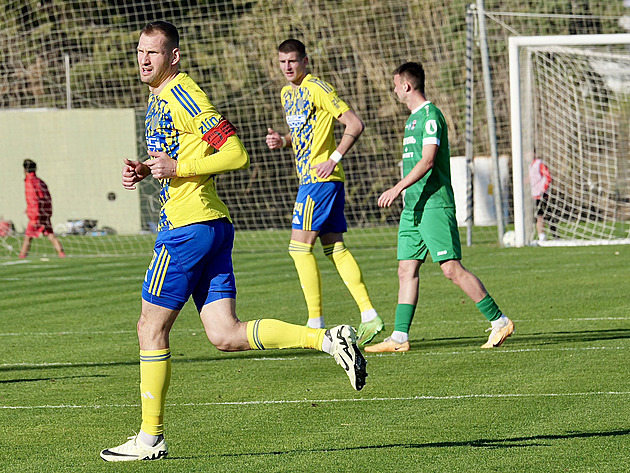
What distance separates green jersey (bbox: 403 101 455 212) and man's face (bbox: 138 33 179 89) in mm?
3404

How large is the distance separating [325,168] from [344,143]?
438mm

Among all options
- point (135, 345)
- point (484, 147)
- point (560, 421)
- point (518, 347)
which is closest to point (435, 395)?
point (560, 421)

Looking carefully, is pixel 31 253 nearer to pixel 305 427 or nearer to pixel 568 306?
pixel 568 306

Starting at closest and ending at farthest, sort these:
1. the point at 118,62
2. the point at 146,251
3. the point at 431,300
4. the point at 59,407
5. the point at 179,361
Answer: the point at 59,407 < the point at 179,361 < the point at 431,300 < the point at 146,251 < the point at 118,62

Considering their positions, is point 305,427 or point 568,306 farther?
point 568,306

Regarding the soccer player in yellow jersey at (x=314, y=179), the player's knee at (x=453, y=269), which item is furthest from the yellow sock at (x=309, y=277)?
the player's knee at (x=453, y=269)

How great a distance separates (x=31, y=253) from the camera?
879 inches

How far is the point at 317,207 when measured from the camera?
9156 millimetres

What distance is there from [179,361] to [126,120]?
25.4m

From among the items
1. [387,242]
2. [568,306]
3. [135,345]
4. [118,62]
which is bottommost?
[387,242]

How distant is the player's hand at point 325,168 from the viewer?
840 centimetres

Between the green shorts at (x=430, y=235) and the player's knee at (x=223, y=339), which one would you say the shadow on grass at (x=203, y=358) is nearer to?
the green shorts at (x=430, y=235)

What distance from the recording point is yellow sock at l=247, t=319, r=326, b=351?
5.30 m

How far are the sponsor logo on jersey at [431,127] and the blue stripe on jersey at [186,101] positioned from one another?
3389mm
